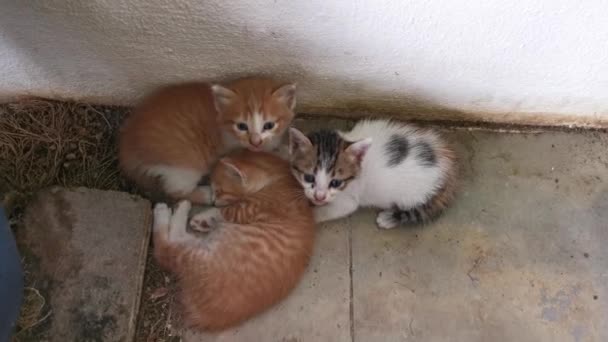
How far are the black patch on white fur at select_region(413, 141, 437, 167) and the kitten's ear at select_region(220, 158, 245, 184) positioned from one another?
526 mm

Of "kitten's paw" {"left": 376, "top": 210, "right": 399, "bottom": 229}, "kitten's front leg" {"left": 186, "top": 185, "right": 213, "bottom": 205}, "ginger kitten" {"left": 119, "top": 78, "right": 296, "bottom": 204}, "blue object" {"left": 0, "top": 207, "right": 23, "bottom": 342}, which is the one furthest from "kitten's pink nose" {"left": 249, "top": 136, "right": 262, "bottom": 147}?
"blue object" {"left": 0, "top": 207, "right": 23, "bottom": 342}

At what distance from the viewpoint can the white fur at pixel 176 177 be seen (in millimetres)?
1533

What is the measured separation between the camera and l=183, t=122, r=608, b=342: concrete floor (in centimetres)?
152

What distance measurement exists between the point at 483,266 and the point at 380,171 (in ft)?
→ 1.48

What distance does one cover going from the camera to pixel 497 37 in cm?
143

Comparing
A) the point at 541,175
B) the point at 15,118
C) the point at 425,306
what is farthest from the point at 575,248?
the point at 15,118

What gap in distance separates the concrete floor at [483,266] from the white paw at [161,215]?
13.3 inches

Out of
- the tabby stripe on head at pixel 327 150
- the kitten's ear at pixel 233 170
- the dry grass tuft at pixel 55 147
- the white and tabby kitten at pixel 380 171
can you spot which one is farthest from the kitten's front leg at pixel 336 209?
the dry grass tuft at pixel 55 147

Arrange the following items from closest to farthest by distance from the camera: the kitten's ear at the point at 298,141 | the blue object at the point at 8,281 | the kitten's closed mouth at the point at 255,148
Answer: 1. the blue object at the point at 8,281
2. the kitten's ear at the point at 298,141
3. the kitten's closed mouth at the point at 255,148

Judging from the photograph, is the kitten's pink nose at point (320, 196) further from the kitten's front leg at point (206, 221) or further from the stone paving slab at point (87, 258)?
the stone paving slab at point (87, 258)

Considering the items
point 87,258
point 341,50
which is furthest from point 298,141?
point 87,258

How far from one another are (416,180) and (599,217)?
0.66 m

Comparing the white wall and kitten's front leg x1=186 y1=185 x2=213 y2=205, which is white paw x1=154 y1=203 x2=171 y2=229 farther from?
the white wall

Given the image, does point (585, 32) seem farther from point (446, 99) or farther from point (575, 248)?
point (575, 248)
